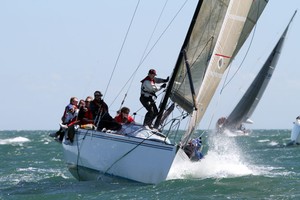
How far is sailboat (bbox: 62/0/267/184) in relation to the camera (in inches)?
623

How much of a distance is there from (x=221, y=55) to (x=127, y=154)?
2.87 m

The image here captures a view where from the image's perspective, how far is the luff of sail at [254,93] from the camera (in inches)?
1823

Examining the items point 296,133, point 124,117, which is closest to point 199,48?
point 124,117

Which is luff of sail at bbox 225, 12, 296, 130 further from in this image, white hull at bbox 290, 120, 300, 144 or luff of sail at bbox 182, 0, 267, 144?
luff of sail at bbox 182, 0, 267, 144

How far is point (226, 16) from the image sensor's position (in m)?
16.6

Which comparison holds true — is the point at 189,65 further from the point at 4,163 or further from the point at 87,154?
the point at 4,163

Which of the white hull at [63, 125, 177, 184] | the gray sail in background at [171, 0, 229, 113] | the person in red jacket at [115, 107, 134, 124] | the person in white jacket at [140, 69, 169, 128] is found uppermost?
the gray sail in background at [171, 0, 229, 113]

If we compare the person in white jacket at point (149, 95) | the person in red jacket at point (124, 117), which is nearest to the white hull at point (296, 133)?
the person in red jacket at point (124, 117)

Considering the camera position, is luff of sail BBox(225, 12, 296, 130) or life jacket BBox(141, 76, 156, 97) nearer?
life jacket BBox(141, 76, 156, 97)

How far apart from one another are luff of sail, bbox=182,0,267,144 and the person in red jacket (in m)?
1.19

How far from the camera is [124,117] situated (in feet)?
55.6

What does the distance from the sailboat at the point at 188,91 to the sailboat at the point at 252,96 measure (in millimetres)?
28843

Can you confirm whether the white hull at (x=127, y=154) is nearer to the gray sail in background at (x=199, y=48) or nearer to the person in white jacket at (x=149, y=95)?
the person in white jacket at (x=149, y=95)

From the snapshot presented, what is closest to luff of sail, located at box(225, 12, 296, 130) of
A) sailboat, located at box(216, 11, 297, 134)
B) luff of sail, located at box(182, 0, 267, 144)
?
sailboat, located at box(216, 11, 297, 134)
